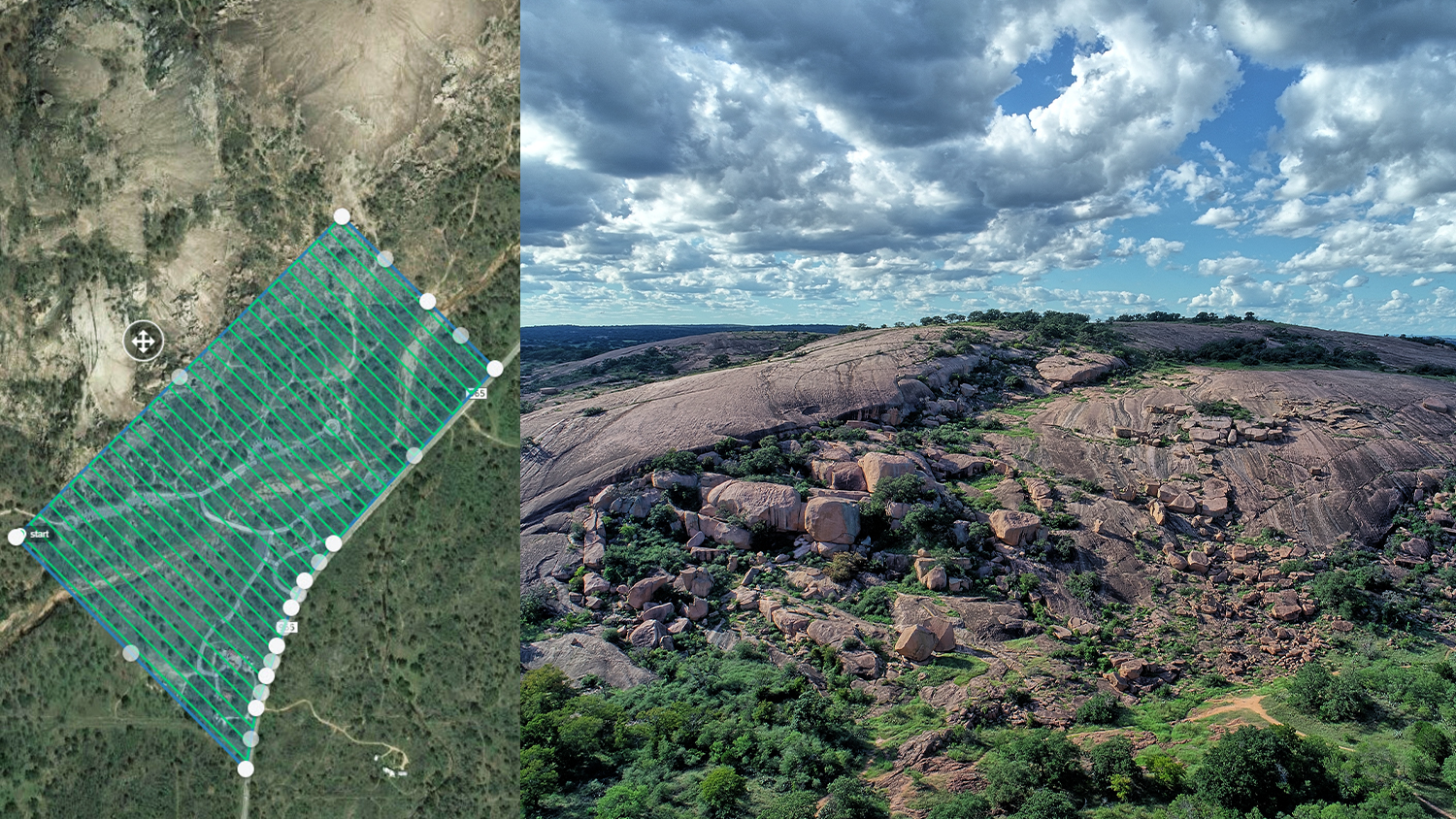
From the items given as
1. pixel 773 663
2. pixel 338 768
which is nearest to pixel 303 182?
pixel 338 768

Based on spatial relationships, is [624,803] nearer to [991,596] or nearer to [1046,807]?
[1046,807]

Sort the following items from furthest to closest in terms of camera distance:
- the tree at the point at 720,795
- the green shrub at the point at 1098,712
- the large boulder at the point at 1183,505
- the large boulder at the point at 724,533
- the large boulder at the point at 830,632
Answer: the large boulder at the point at 1183,505
the large boulder at the point at 724,533
the large boulder at the point at 830,632
the green shrub at the point at 1098,712
the tree at the point at 720,795

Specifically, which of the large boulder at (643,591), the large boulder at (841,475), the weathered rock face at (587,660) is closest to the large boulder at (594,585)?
the large boulder at (643,591)

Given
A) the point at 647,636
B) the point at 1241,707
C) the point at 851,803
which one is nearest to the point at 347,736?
the point at 851,803

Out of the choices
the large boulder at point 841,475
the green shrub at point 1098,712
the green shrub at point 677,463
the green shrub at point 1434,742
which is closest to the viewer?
the green shrub at point 1434,742

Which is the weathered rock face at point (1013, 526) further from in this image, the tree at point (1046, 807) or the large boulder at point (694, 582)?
the tree at point (1046, 807)

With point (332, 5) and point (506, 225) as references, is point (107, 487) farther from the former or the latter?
point (332, 5)

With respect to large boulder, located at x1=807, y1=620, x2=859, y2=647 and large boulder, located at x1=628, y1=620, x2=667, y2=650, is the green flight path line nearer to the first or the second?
large boulder, located at x1=628, y1=620, x2=667, y2=650
